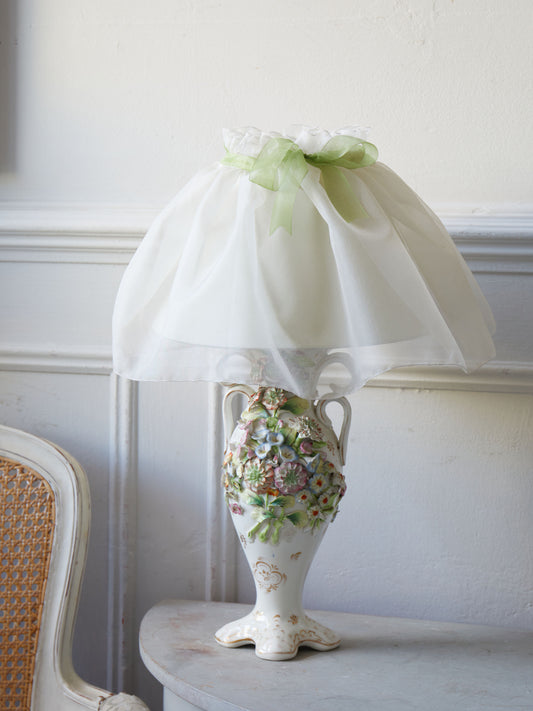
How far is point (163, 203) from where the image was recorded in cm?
131

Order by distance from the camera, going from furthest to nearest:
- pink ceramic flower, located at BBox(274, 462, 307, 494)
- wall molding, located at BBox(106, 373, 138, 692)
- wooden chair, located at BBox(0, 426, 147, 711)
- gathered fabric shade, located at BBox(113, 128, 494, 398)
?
wall molding, located at BBox(106, 373, 138, 692), wooden chair, located at BBox(0, 426, 147, 711), pink ceramic flower, located at BBox(274, 462, 307, 494), gathered fabric shade, located at BBox(113, 128, 494, 398)

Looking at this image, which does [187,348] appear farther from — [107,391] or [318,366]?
[107,391]

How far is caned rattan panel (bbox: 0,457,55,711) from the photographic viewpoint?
117 centimetres

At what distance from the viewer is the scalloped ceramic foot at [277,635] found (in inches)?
39.1

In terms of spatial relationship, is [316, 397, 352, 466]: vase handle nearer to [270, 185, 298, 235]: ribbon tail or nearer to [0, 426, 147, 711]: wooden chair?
[270, 185, 298, 235]: ribbon tail

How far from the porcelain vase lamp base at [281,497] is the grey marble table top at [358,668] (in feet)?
0.15

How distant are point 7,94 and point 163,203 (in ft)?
1.14

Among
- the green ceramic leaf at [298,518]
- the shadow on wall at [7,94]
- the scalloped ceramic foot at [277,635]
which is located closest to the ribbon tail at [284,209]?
the green ceramic leaf at [298,518]

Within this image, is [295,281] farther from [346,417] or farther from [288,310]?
[346,417]

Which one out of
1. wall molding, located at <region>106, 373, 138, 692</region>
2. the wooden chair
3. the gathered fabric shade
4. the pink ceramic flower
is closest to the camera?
the gathered fabric shade

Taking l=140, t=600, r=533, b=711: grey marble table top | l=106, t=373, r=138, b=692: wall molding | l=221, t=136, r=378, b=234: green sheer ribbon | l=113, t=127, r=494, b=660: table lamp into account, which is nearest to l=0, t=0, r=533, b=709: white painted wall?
l=106, t=373, r=138, b=692: wall molding

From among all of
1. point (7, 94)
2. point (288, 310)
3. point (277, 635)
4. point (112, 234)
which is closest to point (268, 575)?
point (277, 635)

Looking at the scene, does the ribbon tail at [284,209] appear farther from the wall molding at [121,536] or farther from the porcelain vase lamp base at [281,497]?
the wall molding at [121,536]

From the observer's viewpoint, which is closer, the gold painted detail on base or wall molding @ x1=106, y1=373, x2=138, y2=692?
the gold painted detail on base
